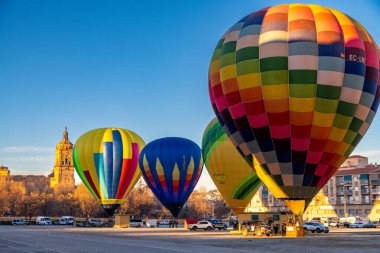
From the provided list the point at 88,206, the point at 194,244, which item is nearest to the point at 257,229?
the point at 194,244

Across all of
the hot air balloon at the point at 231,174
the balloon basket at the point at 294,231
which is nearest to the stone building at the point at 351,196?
the hot air balloon at the point at 231,174

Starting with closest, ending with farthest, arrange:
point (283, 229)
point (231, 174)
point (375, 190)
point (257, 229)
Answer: point (257, 229) < point (283, 229) < point (231, 174) < point (375, 190)

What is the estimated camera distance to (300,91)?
32188 mm

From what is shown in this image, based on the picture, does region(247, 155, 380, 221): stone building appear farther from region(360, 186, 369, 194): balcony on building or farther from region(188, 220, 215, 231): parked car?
region(188, 220, 215, 231): parked car

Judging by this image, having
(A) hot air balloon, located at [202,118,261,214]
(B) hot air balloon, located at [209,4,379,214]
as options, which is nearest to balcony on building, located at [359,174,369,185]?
(A) hot air balloon, located at [202,118,261,214]

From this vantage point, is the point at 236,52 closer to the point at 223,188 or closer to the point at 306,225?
the point at 223,188

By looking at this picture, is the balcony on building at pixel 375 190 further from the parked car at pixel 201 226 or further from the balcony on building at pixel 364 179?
the parked car at pixel 201 226

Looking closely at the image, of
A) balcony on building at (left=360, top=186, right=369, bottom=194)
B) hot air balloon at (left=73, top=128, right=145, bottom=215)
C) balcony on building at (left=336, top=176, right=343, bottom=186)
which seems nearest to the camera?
hot air balloon at (left=73, top=128, right=145, bottom=215)

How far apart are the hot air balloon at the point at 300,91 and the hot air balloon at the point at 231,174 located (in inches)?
505

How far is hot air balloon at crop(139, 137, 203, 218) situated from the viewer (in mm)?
59562

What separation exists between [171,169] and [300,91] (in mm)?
29792

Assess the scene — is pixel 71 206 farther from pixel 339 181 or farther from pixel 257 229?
pixel 257 229

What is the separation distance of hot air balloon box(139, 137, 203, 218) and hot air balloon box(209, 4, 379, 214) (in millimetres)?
25280

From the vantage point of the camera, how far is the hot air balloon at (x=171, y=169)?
5956cm
